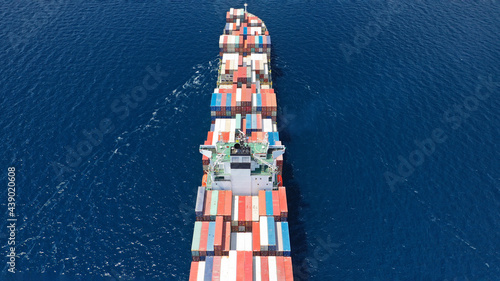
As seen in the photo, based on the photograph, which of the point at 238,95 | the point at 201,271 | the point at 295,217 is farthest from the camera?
the point at 238,95

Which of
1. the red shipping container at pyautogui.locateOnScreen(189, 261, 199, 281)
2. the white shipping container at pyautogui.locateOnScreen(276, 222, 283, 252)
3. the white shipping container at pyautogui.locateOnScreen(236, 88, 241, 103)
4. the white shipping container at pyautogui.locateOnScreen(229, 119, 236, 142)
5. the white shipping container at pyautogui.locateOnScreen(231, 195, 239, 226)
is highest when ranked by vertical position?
the white shipping container at pyautogui.locateOnScreen(236, 88, 241, 103)

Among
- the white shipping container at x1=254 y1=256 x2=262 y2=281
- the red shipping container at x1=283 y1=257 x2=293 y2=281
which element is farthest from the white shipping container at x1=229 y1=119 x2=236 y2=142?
the red shipping container at x1=283 y1=257 x2=293 y2=281

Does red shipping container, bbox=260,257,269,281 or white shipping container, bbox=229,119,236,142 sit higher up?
white shipping container, bbox=229,119,236,142

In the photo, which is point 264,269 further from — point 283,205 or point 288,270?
point 283,205

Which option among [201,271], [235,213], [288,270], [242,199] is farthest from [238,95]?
[288,270]

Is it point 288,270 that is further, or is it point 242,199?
point 242,199

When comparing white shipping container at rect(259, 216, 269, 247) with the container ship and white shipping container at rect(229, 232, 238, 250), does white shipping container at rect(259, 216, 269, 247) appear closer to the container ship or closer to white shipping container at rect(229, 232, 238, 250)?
the container ship

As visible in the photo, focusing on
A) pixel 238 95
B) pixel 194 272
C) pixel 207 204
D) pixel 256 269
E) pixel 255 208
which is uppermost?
pixel 238 95
